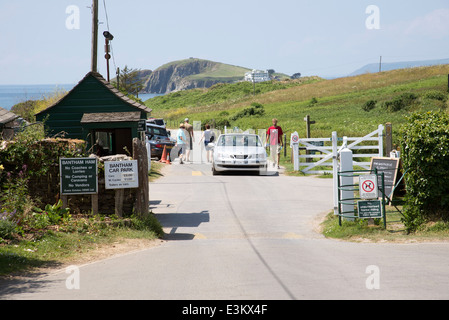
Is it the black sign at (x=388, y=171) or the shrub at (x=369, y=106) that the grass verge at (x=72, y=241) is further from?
the shrub at (x=369, y=106)

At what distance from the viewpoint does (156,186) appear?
18.0 meters

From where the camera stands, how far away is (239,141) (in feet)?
70.1

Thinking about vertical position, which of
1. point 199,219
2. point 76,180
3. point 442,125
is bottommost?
point 199,219

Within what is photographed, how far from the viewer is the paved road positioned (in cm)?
633

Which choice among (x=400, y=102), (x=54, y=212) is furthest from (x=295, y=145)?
(x=400, y=102)

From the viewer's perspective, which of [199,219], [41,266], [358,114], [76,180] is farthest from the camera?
[358,114]

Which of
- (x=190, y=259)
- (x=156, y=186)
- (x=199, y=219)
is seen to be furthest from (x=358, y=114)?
(x=190, y=259)

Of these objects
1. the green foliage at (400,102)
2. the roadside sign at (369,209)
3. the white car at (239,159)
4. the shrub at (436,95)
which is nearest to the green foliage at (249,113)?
the green foliage at (400,102)

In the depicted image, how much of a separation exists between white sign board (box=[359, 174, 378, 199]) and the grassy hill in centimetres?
2335

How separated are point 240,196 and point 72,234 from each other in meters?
6.70

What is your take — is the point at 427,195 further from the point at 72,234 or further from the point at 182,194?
the point at 182,194

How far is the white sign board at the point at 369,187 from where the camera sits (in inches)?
429

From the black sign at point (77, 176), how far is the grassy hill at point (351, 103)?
2510cm

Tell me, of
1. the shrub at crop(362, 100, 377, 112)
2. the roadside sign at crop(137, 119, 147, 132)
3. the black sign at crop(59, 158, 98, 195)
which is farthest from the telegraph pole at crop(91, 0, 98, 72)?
the shrub at crop(362, 100, 377, 112)
